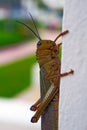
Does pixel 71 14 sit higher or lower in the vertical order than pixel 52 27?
higher

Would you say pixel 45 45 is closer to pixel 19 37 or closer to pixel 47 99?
pixel 47 99

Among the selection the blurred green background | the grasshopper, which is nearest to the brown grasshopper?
the grasshopper

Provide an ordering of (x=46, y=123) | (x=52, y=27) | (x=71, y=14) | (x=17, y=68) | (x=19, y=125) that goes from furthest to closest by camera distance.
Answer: (x=52, y=27)
(x=17, y=68)
(x=19, y=125)
(x=46, y=123)
(x=71, y=14)

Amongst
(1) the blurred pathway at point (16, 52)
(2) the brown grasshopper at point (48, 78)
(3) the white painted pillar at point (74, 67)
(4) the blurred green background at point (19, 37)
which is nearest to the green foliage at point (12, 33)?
(4) the blurred green background at point (19, 37)

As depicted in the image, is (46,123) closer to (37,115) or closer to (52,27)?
(37,115)

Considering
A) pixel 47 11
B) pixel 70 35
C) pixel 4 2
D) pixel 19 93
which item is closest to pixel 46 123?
pixel 70 35

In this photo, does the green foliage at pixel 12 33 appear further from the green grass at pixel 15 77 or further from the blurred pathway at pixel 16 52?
the green grass at pixel 15 77

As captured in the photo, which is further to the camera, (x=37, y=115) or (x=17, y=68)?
(x=17, y=68)

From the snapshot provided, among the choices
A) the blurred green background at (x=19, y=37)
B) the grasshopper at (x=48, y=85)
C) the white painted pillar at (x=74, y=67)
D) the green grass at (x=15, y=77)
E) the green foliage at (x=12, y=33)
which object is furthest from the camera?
the green foliage at (x=12, y=33)

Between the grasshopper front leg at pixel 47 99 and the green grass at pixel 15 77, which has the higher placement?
the grasshopper front leg at pixel 47 99
